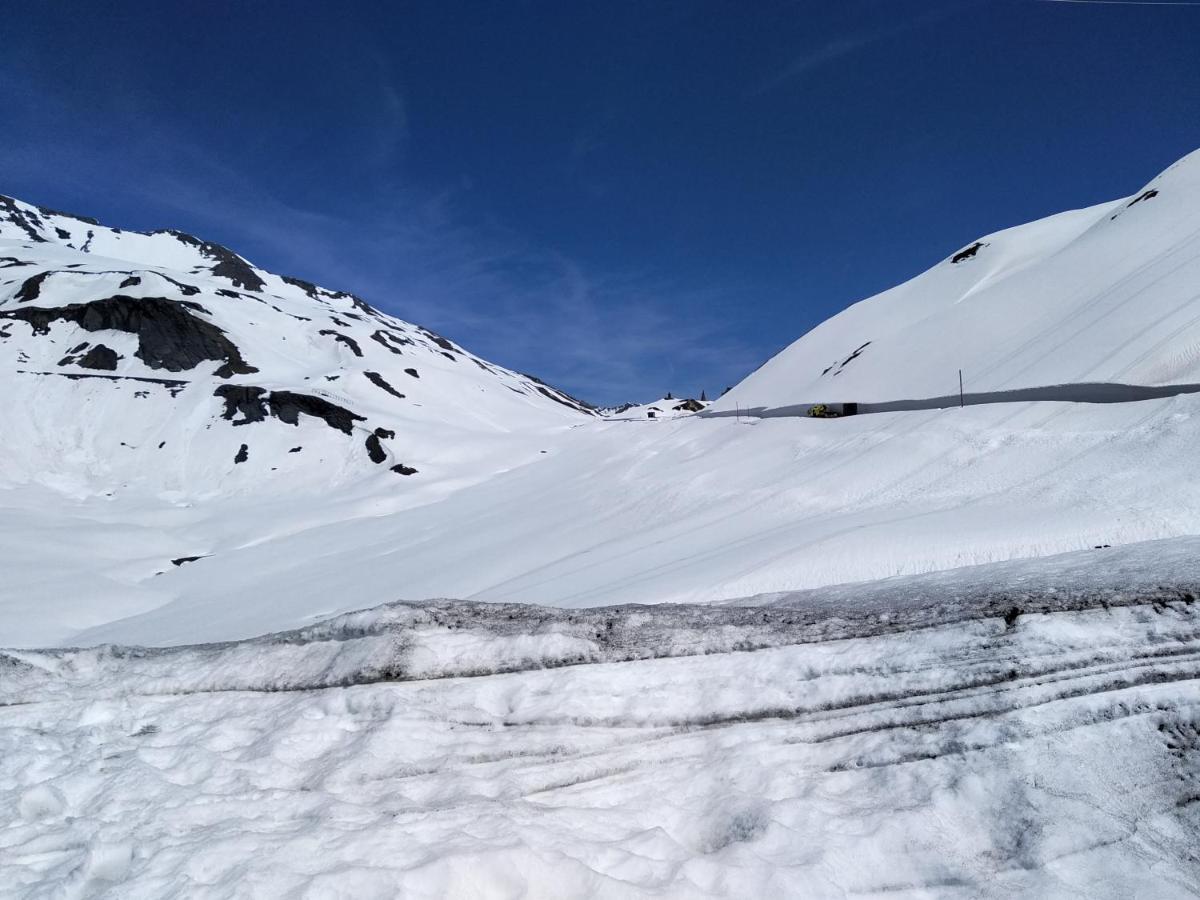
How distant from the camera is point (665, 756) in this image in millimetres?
4102

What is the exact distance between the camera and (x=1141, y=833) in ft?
9.98

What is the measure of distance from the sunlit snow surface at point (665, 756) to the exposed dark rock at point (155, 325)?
52623mm

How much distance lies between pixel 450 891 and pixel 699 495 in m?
13.8

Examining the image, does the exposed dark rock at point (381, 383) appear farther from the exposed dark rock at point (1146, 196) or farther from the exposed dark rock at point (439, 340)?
the exposed dark rock at point (1146, 196)

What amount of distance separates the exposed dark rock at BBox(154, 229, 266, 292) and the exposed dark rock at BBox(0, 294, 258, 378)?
38674mm

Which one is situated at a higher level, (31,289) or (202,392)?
(31,289)

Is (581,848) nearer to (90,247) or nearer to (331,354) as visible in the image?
(331,354)

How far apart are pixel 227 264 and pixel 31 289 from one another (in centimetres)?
5057

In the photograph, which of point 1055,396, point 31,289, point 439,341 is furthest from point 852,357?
point 439,341

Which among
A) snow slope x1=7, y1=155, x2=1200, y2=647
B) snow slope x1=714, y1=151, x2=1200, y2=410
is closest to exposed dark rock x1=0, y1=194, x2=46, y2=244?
snow slope x1=7, y1=155, x2=1200, y2=647

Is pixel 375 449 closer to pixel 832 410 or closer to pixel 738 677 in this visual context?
pixel 832 410

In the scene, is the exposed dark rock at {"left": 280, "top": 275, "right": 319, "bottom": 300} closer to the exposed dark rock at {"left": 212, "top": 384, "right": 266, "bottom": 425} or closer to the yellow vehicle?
the exposed dark rock at {"left": 212, "top": 384, "right": 266, "bottom": 425}

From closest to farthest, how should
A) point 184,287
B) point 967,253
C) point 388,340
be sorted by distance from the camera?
point 967,253, point 184,287, point 388,340

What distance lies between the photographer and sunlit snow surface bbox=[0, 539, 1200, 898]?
10.1 feet
